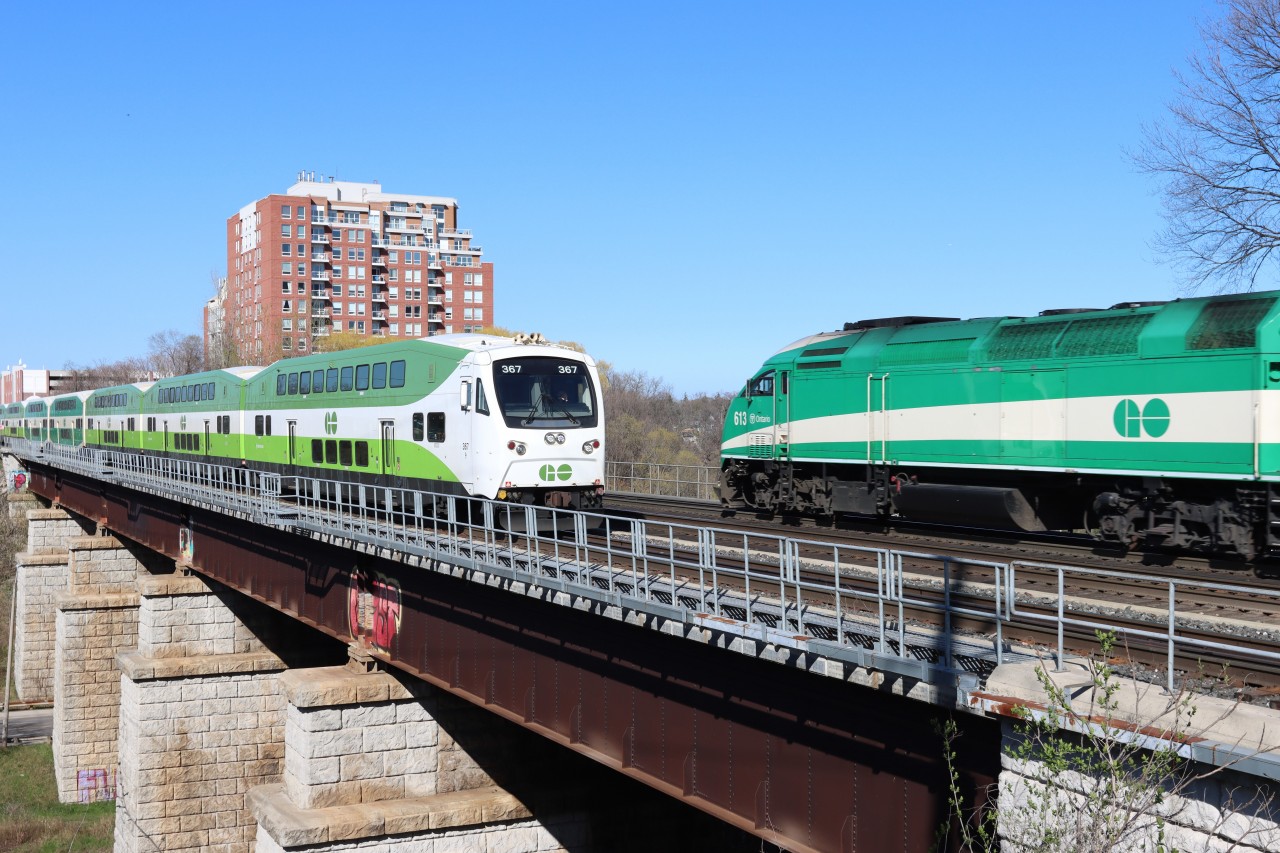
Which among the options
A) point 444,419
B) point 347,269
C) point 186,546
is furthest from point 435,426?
point 347,269

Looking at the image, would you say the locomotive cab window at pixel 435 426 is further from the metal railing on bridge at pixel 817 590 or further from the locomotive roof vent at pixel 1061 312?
the locomotive roof vent at pixel 1061 312

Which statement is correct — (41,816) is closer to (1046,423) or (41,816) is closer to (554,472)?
(554,472)

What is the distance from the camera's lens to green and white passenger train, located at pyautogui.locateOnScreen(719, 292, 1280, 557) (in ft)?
51.8

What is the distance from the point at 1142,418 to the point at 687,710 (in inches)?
357

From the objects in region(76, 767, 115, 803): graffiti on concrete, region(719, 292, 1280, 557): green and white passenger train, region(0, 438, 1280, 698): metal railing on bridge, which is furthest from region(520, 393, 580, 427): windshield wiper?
region(76, 767, 115, 803): graffiti on concrete

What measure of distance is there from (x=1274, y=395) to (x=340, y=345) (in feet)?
298

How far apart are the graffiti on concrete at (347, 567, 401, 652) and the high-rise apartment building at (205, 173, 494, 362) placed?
A: 9372 centimetres

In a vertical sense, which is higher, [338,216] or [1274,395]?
[338,216]

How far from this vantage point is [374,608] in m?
20.5

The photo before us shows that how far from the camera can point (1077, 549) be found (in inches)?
707

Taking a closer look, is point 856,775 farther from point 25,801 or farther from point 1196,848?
point 25,801

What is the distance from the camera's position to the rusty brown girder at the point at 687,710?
9.27 m

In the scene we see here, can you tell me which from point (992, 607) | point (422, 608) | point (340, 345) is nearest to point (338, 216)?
point (340, 345)

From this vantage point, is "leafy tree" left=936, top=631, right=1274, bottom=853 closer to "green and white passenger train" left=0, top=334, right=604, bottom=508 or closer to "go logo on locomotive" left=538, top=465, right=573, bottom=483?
"go logo on locomotive" left=538, top=465, right=573, bottom=483
